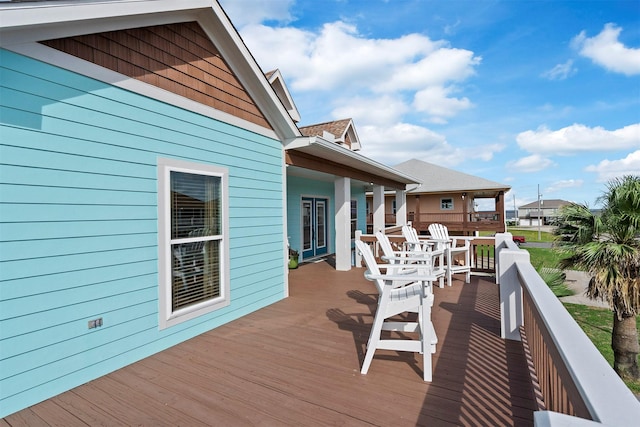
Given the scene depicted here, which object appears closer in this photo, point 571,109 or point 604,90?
point 604,90

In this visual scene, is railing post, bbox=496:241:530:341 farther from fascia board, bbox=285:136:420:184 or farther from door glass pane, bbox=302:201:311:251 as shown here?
door glass pane, bbox=302:201:311:251

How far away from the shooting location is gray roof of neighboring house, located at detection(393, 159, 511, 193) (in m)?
16.8

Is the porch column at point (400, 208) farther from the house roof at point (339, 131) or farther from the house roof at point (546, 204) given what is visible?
the house roof at point (546, 204)

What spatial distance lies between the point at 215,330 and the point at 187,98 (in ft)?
8.96

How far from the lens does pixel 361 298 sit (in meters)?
4.97

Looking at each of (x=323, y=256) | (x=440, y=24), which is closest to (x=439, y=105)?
(x=440, y=24)

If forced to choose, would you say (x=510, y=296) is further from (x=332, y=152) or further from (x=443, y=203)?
(x=443, y=203)

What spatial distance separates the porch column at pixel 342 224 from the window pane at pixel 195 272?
4003 mm

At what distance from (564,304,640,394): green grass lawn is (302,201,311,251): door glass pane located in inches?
283

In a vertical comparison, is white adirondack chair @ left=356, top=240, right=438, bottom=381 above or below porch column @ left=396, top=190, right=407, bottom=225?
below

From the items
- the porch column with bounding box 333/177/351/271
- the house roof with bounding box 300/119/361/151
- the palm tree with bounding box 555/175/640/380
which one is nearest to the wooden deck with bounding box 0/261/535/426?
the palm tree with bounding box 555/175/640/380

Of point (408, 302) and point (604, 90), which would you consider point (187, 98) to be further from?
point (604, 90)

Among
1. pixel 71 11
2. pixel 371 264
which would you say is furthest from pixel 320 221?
pixel 71 11

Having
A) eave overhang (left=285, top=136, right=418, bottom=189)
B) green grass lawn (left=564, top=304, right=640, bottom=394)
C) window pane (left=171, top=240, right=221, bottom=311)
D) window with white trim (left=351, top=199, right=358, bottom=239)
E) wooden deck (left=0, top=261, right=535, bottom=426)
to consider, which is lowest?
green grass lawn (left=564, top=304, right=640, bottom=394)
